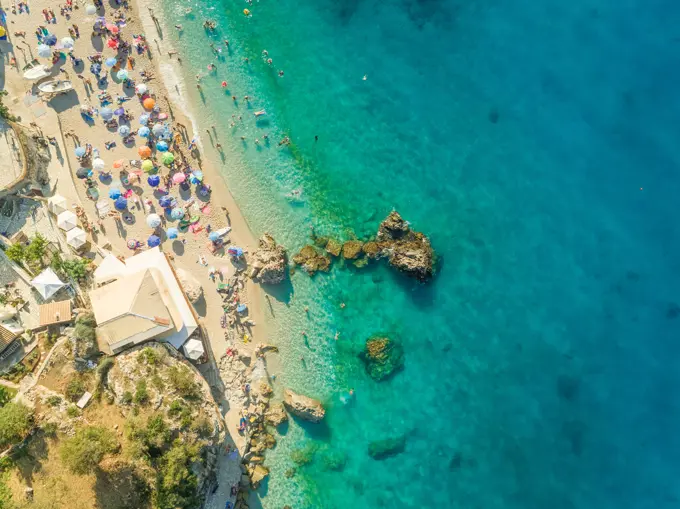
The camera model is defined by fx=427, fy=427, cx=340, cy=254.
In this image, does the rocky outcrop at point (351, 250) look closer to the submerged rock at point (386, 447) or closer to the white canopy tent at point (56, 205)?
the submerged rock at point (386, 447)

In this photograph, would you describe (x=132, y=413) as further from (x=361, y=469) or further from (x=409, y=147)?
(x=409, y=147)

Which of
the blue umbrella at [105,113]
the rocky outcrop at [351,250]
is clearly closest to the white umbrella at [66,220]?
the blue umbrella at [105,113]

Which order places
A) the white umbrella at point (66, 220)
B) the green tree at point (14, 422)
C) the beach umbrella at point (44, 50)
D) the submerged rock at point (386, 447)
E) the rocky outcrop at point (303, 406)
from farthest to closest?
the submerged rock at point (386, 447), the rocky outcrop at point (303, 406), the beach umbrella at point (44, 50), the white umbrella at point (66, 220), the green tree at point (14, 422)

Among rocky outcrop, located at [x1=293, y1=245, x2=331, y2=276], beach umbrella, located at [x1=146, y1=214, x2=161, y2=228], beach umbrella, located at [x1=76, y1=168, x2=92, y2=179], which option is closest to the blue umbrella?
beach umbrella, located at [x1=76, y1=168, x2=92, y2=179]

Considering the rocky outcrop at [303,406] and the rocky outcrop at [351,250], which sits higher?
the rocky outcrop at [351,250]

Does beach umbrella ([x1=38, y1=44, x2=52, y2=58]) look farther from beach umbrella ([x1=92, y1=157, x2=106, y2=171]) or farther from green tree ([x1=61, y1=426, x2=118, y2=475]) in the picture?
green tree ([x1=61, y1=426, x2=118, y2=475])

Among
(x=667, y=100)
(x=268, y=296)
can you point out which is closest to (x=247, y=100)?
(x=268, y=296)

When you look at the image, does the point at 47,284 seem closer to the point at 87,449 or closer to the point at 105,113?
the point at 87,449
